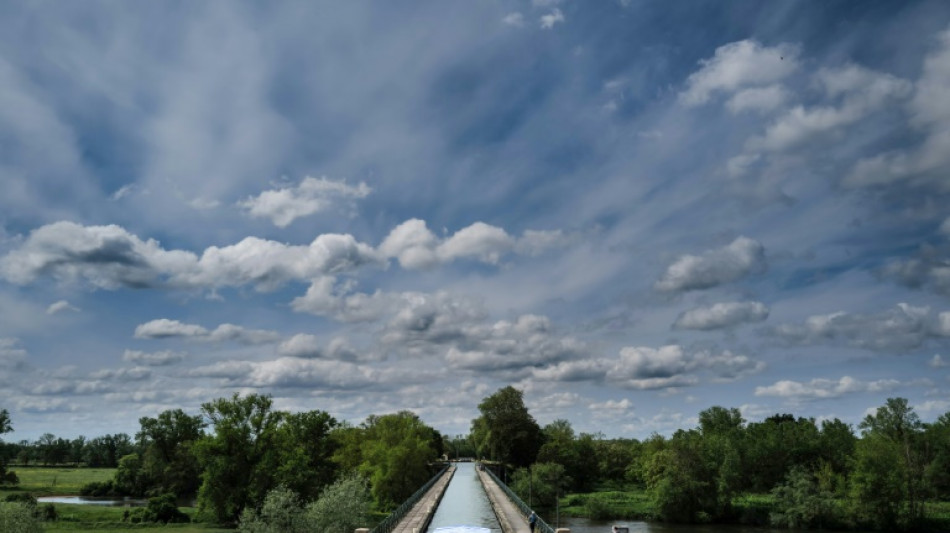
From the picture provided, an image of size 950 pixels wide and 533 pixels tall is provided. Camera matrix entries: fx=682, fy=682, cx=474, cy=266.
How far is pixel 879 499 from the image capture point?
223 ft

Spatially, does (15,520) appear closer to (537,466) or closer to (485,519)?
(485,519)

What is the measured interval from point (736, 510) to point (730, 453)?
20.9 feet

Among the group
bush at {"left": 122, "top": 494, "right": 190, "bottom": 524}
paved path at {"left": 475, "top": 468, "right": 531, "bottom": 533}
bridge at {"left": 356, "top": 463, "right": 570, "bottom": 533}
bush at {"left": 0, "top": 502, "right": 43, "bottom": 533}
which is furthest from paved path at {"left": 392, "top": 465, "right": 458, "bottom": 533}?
bush at {"left": 122, "top": 494, "right": 190, "bottom": 524}

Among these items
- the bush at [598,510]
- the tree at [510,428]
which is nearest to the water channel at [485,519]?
the bush at [598,510]

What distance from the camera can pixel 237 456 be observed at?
5850cm

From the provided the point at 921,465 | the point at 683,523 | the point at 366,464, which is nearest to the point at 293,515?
the point at 366,464

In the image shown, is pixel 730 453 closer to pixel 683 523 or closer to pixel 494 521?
pixel 683 523

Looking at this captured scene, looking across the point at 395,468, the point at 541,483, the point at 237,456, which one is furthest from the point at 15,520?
the point at 541,483

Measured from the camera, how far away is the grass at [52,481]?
104 metres

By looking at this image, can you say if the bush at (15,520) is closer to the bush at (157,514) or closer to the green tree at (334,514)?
the green tree at (334,514)

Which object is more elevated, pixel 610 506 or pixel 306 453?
pixel 306 453

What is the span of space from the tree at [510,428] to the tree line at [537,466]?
193mm

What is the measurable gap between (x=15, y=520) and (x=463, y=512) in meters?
31.9

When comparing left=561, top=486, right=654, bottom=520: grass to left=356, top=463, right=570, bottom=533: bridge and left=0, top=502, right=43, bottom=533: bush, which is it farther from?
left=0, top=502, right=43, bottom=533: bush
